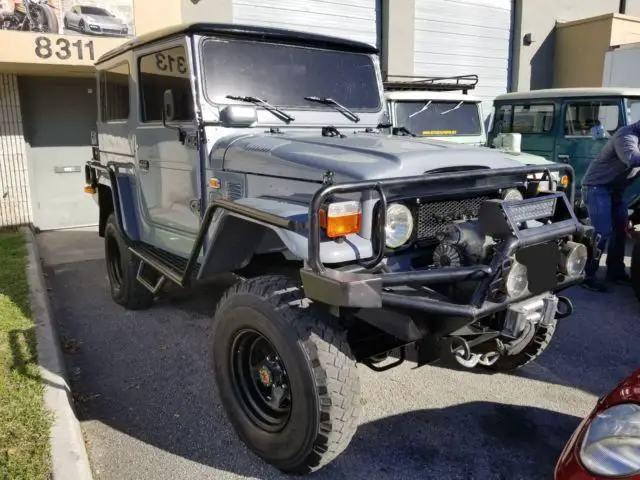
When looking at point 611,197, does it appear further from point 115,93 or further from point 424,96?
point 115,93

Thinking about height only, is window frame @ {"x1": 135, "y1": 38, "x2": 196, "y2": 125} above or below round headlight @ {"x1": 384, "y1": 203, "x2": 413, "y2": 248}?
above

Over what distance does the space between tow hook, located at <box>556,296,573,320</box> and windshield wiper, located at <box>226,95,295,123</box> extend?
78.8 inches

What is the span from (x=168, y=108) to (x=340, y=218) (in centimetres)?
183

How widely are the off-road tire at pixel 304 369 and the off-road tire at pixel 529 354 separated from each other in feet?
5.10

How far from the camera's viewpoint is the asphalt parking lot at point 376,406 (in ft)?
9.33

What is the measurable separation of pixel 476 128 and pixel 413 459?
6554 mm

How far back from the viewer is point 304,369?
2.40 m

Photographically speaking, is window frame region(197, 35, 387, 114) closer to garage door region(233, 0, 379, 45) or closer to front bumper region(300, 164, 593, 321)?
front bumper region(300, 164, 593, 321)

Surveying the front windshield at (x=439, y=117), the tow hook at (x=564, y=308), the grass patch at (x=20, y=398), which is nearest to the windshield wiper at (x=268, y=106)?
the tow hook at (x=564, y=308)

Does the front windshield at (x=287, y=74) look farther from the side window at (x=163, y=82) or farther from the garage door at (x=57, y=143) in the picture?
the garage door at (x=57, y=143)

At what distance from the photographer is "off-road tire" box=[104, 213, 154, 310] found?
15.7 feet

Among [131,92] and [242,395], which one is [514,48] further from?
[242,395]

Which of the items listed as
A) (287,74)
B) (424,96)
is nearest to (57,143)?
(424,96)

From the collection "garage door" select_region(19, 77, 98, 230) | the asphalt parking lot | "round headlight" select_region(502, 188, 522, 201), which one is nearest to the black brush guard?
"round headlight" select_region(502, 188, 522, 201)
